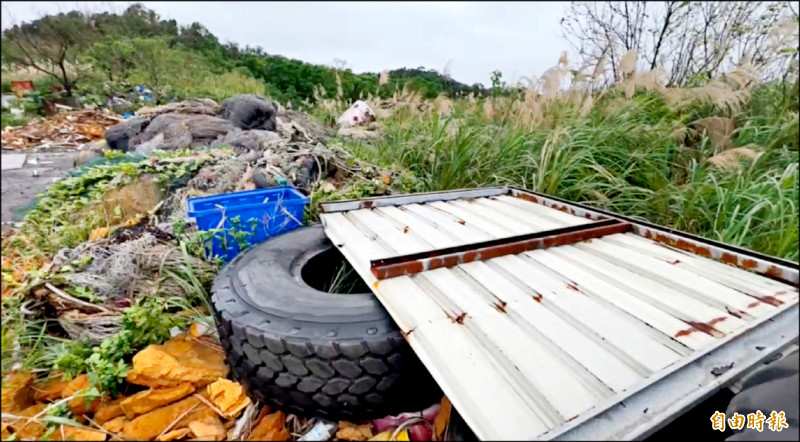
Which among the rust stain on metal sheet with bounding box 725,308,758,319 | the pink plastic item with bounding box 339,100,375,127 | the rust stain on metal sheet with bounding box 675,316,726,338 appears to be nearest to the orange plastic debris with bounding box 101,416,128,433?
the rust stain on metal sheet with bounding box 675,316,726,338

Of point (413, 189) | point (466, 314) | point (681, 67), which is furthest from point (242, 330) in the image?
point (681, 67)

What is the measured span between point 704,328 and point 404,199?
138 centimetres

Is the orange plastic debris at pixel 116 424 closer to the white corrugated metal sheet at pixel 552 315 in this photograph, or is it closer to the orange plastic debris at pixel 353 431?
the orange plastic debris at pixel 353 431

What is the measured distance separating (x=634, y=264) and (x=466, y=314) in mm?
719

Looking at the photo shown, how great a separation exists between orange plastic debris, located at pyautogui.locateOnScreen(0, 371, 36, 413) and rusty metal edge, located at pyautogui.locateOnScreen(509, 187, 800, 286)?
2136 mm

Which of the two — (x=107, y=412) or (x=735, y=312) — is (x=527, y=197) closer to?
(x=735, y=312)

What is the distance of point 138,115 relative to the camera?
5.02 metres

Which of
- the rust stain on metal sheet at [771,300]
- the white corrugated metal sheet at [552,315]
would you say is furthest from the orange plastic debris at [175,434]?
the rust stain on metal sheet at [771,300]

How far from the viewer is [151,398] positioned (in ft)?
3.68

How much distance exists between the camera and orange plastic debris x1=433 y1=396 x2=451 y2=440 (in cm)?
97

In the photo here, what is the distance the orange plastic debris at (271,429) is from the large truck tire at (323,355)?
0.14ft

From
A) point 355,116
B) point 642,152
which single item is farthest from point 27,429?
point 355,116

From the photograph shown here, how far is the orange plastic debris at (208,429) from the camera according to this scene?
1.04 metres

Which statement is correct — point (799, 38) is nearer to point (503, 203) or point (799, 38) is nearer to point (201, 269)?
point (503, 203)
